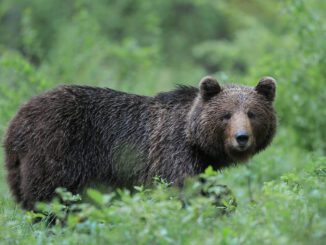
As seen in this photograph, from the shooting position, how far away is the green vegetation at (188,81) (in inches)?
224

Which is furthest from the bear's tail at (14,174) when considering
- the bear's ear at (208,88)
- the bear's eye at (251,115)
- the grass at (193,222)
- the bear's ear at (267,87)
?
the bear's ear at (267,87)

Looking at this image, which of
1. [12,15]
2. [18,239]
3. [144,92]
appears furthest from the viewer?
[12,15]

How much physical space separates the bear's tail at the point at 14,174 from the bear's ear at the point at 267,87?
2.68 m

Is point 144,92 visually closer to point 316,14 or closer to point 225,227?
point 316,14

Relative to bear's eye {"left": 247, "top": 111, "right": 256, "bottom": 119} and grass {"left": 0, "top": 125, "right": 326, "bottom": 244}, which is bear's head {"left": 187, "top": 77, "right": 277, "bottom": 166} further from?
grass {"left": 0, "top": 125, "right": 326, "bottom": 244}

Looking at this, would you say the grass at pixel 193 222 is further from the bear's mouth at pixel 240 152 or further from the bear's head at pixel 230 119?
the bear's head at pixel 230 119

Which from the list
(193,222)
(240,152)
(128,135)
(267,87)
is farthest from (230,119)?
(193,222)

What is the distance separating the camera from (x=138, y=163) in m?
8.41

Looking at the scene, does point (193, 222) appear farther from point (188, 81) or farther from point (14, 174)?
point (188, 81)

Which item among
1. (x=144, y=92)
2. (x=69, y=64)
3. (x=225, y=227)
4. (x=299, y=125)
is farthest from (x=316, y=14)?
(x=225, y=227)

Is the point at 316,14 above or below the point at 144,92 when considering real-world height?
above

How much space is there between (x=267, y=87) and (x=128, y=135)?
160cm

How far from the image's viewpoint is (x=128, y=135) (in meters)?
8.55

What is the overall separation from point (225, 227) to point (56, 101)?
10.3 feet
